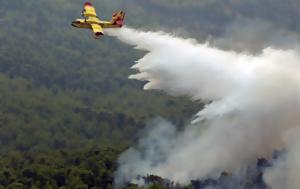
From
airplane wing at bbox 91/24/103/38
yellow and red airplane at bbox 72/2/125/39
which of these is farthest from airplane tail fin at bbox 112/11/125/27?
airplane wing at bbox 91/24/103/38

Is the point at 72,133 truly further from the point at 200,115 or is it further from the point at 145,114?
the point at 200,115

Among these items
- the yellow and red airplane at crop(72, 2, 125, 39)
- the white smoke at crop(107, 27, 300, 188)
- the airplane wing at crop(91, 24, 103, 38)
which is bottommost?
the white smoke at crop(107, 27, 300, 188)

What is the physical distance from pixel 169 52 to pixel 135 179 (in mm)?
18818

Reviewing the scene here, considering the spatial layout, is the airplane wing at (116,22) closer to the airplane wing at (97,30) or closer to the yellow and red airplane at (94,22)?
the yellow and red airplane at (94,22)

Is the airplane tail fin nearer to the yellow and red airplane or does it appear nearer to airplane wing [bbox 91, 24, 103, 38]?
the yellow and red airplane

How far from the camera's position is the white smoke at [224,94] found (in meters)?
89.2

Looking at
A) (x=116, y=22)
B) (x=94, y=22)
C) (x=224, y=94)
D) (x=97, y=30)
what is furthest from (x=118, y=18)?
(x=224, y=94)

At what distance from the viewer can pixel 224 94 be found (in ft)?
300

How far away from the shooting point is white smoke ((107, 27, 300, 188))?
293 feet

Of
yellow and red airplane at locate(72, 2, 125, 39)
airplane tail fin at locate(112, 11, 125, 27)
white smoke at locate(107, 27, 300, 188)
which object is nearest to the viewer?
white smoke at locate(107, 27, 300, 188)

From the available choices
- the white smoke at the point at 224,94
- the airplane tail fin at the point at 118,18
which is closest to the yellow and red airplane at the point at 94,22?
the airplane tail fin at the point at 118,18

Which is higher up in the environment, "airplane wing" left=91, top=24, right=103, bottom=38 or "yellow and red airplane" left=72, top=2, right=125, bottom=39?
"yellow and red airplane" left=72, top=2, right=125, bottom=39

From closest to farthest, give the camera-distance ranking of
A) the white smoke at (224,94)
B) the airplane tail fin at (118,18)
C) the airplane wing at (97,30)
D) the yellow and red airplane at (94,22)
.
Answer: the white smoke at (224,94)
the airplane wing at (97,30)
the yellow and red airplane at (94,22)
the airplane tail fin at (118,18)

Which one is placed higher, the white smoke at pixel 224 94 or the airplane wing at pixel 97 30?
the airplane wing at pixel 97 30
